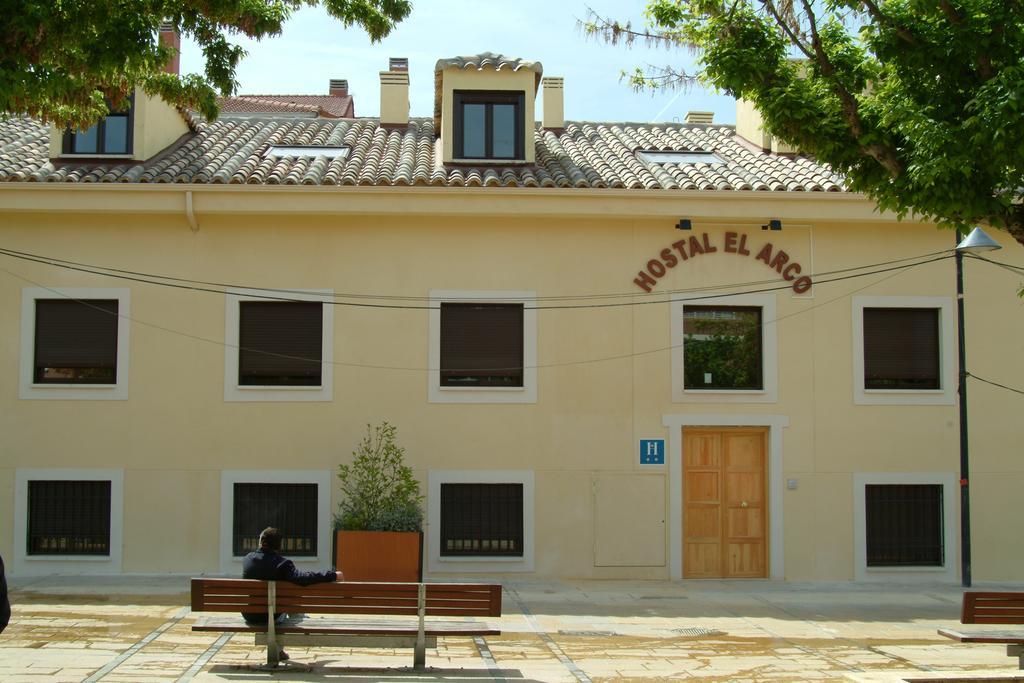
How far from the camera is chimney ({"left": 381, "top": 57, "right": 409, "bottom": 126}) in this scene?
19.3 metres

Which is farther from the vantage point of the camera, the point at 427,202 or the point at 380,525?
the point at 427,202

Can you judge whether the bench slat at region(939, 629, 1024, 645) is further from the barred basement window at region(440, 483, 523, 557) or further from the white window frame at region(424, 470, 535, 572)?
the barred basement window at region(440, 483, 523, 557)

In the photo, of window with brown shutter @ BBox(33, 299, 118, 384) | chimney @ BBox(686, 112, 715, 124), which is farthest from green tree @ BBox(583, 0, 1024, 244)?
chimney @ BBox(686, 112, 715, 124)

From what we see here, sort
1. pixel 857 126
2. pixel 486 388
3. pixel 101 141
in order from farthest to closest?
pixel 101 141, pixel 486 388, pixel 857 126

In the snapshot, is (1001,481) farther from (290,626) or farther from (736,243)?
(290,626)

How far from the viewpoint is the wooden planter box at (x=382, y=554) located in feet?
43.0

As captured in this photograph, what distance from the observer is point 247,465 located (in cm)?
1453

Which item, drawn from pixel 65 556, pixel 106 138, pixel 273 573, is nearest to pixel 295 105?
pixel 106 138

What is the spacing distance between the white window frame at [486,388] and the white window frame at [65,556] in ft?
14.9

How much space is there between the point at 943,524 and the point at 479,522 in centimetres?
674

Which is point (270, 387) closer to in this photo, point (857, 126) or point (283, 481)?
point (283, 481)

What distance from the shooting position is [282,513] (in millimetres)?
14664

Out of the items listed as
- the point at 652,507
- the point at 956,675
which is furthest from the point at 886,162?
the point at 652,507

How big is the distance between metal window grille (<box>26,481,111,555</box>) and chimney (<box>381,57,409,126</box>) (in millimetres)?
8653
